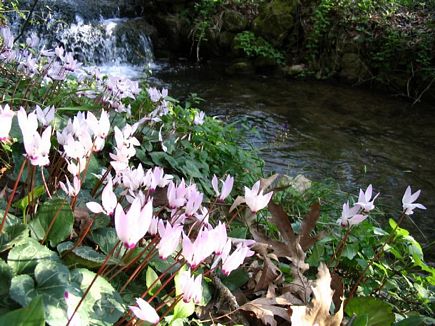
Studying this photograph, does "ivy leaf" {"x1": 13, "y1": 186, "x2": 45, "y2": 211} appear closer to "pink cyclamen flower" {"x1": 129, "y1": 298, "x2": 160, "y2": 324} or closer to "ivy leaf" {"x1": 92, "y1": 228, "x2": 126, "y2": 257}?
"ivy leaf" {"x1": 92, "y1": 228, "x2": 126, "y2": 257}

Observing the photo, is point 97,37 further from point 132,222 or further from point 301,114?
point 132,222

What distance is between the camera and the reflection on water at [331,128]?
4.94m

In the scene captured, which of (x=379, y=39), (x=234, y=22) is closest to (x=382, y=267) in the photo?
(x=379, y=39)

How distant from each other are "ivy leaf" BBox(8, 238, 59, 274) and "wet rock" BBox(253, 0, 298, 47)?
32.7 ft

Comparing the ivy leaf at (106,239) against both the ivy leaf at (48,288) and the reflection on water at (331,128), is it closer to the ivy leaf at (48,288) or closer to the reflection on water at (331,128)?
the ivy leaf at (48,288)

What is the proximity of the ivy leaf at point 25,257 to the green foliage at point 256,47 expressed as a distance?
9.43m

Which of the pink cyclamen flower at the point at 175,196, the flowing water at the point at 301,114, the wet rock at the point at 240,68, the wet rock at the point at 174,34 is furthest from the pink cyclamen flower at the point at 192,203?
the wet rock at the point at 174,34

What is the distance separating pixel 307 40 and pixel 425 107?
3.13 meters

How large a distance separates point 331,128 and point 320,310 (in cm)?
575

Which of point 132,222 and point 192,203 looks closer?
point 132,222

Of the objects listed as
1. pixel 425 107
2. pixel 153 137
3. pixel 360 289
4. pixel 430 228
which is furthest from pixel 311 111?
pixel 360 289

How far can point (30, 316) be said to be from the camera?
678mm

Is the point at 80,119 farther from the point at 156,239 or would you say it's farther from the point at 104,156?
the point at 104,156

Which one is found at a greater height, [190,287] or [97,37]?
[190,287]
